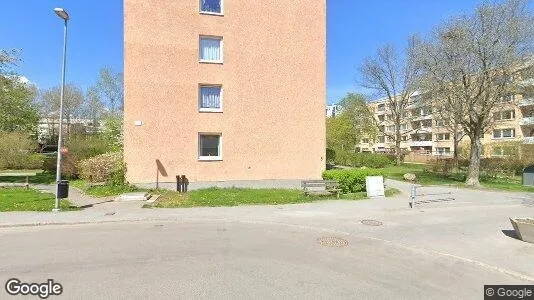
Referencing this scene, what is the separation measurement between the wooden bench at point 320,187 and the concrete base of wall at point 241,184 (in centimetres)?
306

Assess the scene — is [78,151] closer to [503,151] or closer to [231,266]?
[231,266]

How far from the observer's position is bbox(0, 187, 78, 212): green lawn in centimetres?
1097

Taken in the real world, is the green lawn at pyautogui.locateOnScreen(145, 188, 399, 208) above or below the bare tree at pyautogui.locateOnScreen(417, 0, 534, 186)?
below

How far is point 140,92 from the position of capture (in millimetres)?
15477

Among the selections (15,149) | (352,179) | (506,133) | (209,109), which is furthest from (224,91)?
(506,133)

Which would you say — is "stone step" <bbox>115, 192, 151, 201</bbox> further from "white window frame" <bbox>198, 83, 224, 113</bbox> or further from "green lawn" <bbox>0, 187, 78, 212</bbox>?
"white window frame" <bbox>198, 83, 224, 113</bbox>

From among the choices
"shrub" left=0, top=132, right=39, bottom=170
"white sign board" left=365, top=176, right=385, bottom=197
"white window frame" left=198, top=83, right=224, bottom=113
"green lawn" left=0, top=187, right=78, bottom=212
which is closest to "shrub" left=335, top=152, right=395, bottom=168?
"white sign board" left=365, top=176, right=385, bottom=197

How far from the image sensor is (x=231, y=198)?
1318 cm

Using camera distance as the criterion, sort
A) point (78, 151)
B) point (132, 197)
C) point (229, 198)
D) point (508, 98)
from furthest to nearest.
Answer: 1. point (78, 151)
2. point (508, 98)
3. point (229, 198)
4. point (132, 197)

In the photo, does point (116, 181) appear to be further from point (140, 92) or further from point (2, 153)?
point (2, 153)

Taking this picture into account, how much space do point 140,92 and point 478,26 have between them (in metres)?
18.6

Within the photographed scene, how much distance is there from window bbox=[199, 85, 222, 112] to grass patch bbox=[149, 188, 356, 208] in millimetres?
4316

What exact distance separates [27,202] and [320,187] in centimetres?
1159

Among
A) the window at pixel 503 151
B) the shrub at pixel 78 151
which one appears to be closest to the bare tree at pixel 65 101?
the shrub at pixel 78 151
